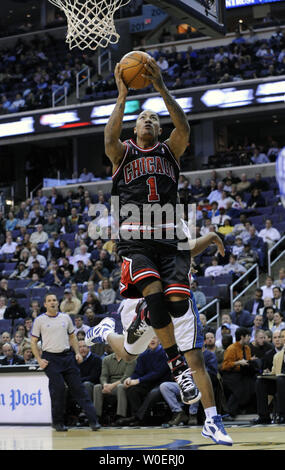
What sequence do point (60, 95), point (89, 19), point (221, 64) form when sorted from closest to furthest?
point (89, 19), point (221, 64), point (60, 95)

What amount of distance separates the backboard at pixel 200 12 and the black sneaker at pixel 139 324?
14.3ft

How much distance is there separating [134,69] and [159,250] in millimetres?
1450

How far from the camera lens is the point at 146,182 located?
617 cm

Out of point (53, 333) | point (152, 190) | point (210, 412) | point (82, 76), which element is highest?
point (82, 76)

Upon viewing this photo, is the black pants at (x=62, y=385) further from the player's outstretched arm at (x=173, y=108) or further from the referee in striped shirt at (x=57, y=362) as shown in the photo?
the player's outstretched arm at (x=173, y=108)

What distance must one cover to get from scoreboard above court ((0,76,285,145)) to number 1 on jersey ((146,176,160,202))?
17.3m

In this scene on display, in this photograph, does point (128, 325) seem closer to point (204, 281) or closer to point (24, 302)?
point (204, 281)

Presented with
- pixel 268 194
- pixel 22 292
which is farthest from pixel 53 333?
pixel 268 194

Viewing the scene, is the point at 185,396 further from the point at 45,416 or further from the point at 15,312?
the point at 15,312

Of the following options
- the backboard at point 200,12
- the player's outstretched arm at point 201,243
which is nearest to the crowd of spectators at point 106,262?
the backboard at point 200,12

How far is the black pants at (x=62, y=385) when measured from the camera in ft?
35.6

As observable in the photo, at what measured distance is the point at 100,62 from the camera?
2816cm

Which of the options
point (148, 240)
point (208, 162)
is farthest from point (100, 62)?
point (148, 240)
